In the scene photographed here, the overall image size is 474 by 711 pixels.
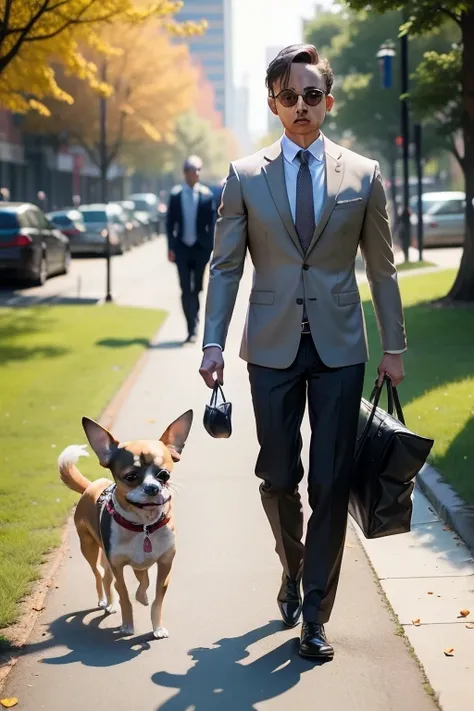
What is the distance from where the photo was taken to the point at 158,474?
508cm

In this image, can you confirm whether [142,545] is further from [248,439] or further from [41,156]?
→ [41,156]

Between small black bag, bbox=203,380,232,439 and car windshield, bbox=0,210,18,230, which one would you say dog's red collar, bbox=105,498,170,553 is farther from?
car windshield, bbox=0,210,18,230

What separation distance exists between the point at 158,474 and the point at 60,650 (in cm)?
87

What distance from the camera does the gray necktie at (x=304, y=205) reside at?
5113 mm

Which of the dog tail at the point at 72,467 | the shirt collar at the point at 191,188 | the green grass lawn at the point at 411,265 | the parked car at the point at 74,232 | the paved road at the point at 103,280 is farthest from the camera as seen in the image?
the parked car at the point at 74,232

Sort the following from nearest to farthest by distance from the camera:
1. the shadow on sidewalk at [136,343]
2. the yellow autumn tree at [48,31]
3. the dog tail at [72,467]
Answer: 1. the dog tail at [72,467]
2. the shadow on sidewalk at [136,343]
3. the yellow autumn tree at [48,31]

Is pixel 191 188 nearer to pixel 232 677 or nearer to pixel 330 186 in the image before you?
pixel 330 186

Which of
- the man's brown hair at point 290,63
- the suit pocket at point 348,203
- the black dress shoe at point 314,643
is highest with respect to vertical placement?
the man's brown hair at point 290,63

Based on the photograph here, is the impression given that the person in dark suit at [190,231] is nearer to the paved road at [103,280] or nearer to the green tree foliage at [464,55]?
the green tree foliage at [464,55]

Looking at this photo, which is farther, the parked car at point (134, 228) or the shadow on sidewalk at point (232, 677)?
the parked car at point (134, 228)

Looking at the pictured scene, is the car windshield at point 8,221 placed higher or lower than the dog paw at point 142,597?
higher

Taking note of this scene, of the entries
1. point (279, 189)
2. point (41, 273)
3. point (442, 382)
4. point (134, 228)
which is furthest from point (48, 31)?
point (134, 228)

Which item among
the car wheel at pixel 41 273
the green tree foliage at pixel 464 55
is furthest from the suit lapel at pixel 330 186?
the car wheel at pixel 41 273

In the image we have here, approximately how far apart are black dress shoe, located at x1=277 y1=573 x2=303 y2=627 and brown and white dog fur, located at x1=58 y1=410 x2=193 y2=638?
0.50m
